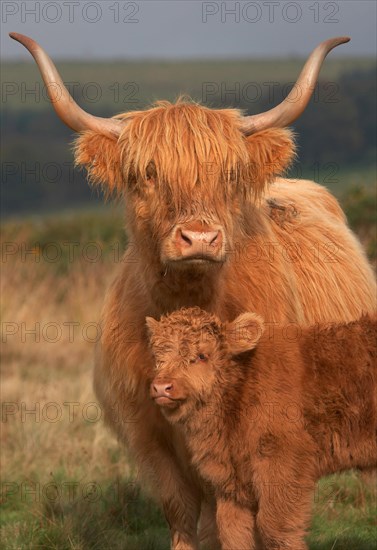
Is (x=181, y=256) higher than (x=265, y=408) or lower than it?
higher

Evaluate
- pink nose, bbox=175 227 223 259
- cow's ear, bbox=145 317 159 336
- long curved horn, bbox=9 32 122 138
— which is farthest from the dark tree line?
pink nose, bbox=175 227 223 259

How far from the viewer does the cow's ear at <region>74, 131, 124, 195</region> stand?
5.30 meters

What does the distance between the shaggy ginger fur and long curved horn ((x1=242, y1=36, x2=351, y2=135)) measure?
56mm

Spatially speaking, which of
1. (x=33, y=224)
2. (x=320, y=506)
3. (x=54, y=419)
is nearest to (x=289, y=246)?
(x=320, y=506)

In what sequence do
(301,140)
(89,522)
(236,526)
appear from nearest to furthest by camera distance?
(236,526) → (89,522) → (301,140)

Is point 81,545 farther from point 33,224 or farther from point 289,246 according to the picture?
point 33,224

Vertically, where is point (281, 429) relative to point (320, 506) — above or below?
above

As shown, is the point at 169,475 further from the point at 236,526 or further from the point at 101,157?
the point at 101,157

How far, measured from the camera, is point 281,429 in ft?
15.4

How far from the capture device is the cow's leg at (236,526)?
491 centimetres

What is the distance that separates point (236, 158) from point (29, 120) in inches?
1571

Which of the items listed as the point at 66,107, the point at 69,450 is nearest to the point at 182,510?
the point at 66,107

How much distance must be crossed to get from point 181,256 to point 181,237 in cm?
9

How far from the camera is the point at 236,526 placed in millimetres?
4914
